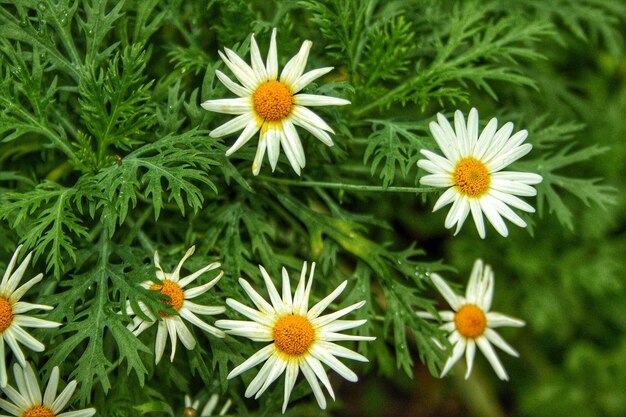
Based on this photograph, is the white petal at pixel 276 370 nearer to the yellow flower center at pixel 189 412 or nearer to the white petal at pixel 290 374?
the white petal at pixel 290 374

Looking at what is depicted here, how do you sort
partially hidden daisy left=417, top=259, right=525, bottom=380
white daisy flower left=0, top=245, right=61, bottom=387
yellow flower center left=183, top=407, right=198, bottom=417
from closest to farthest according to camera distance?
1. white daisy flower left=0, top=245, right=61, bottom=387
2. yellow flower center left=183, top=407, right=198, bottom=417
3. partially hidden daisy left=417, top=259, right=525, bottom=380

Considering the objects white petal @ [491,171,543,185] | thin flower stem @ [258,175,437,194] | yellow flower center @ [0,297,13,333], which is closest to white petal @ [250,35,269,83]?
thin flower stem @ [258,175,437,194]

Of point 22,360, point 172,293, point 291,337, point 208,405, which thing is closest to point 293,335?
point 291,337

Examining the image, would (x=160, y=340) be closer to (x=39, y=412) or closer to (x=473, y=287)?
(x=39, y=412)

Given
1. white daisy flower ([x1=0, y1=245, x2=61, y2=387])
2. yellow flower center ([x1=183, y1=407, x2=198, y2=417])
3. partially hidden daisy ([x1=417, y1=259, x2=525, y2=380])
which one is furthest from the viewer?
partially hidden daisy ([x1=417, y1=259, x2=525, y2=380])

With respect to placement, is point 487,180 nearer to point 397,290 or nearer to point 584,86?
point 397,290

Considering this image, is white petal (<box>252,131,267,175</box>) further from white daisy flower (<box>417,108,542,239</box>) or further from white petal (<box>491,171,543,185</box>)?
white petal (<box>491,171,543,185</box>)

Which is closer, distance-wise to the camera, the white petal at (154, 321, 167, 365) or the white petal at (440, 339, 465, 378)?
the white petal at (154, 321, 167, 365)
